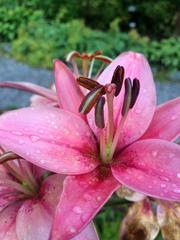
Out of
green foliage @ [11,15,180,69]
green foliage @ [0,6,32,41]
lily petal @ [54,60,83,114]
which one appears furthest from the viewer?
green foliage @ [0,6,32,41]

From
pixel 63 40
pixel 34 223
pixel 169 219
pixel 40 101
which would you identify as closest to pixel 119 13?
pixel 63 40

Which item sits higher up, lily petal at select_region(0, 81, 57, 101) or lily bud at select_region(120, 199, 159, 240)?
lily petal at select_region(0, 81, 57, 101)

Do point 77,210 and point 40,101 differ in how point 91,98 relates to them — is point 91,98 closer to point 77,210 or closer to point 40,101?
point 77,210

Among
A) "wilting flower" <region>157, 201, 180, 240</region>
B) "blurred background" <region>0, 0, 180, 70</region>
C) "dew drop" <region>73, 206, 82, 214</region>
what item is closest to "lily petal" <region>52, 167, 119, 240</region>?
"dew drop" <region>73, 206, 82, 214</region>

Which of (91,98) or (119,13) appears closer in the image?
(91,98)

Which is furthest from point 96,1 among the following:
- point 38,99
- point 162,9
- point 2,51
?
point 38,99

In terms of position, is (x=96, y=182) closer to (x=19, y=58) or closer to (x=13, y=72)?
(x=13, y=72)

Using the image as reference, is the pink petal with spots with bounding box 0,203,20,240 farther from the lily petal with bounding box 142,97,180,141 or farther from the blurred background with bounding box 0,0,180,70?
the blurred background with bounding box 0,0,180,70

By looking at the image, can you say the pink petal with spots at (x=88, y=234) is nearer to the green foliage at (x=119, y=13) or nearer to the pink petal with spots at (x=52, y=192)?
the pink petal with spots at (x=52, y=192)
